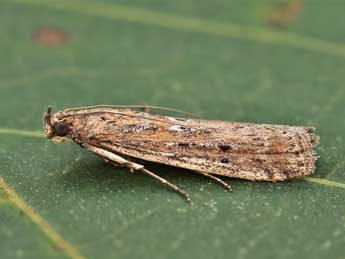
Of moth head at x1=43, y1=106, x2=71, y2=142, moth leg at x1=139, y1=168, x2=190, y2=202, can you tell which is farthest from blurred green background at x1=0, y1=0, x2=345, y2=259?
moth head at x1=43, y1=106, x2=71, y2=142

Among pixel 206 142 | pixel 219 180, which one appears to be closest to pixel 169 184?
pixel 219 180

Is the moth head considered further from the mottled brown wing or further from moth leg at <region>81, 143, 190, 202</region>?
moth leg at <region>81, 143, 190, 202</region>

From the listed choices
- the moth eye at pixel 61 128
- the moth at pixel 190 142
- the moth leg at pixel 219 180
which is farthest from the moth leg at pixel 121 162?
the moth leg at pixel 219 180

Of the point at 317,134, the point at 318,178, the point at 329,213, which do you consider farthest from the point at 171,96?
the point at 329,213

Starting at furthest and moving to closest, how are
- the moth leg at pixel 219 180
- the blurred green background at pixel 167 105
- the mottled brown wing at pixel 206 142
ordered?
the mottled brown wing at pixel 206 142
the moth leg at pixel 219 180
the blurred green background at pixel 167 105

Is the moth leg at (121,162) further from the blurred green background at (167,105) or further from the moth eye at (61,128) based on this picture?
the moth eye at (61,128)

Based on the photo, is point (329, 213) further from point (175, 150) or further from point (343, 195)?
point (175, 150)

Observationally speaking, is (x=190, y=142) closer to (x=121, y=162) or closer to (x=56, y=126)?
(x=121, y=162)
